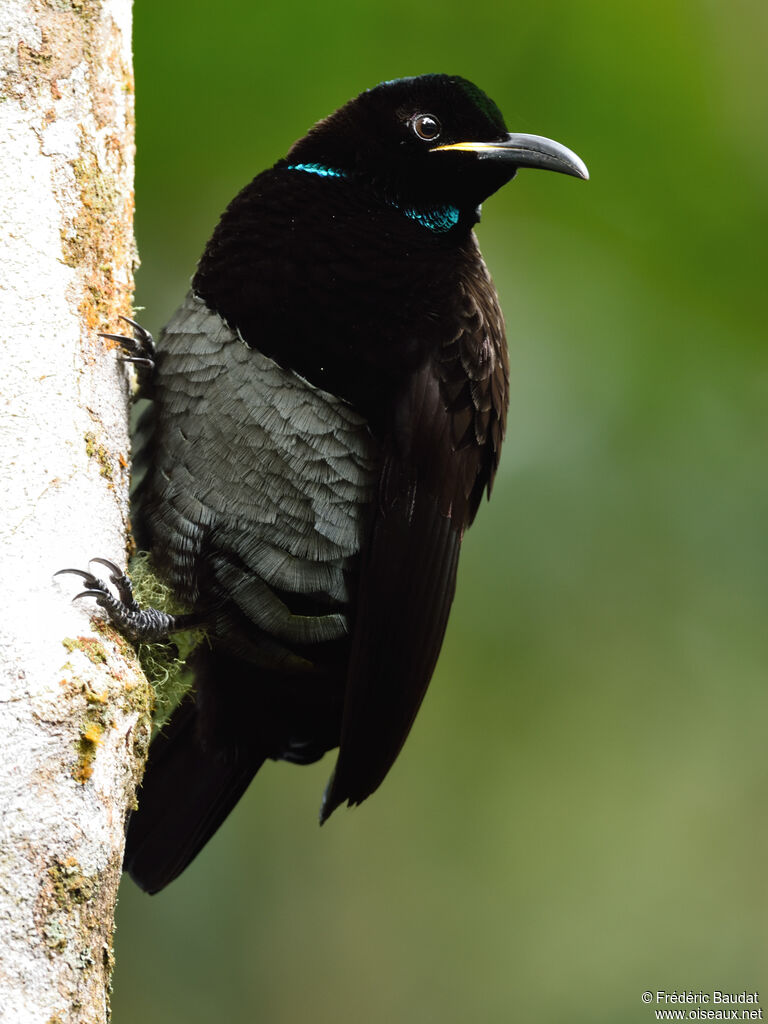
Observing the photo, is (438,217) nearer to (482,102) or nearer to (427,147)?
(427,147)

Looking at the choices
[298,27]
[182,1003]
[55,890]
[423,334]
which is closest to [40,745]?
[55,890]

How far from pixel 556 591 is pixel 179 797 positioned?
1.94 metres

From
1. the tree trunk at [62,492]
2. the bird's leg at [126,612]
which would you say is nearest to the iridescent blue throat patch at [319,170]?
the tree trunk at [62,492]

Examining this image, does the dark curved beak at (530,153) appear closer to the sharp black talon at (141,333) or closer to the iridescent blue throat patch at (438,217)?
the iridescent blue throat patch at (438,217)

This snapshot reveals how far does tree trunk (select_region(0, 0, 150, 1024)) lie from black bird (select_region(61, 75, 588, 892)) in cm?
40

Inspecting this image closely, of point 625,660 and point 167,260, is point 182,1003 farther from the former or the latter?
point 167,260

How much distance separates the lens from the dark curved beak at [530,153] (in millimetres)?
3111

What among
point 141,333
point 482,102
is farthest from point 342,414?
point 482,102

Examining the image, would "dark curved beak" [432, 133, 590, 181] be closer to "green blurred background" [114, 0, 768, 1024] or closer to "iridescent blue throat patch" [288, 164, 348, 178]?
"iridescent blue throat patch" [288, 164, 348, 178]

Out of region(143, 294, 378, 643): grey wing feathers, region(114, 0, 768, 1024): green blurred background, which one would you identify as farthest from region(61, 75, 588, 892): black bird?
region(114, 0, 768, 1024): green blurred background

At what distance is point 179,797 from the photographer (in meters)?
3.28

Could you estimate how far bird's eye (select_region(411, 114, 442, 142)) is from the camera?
3195 mm

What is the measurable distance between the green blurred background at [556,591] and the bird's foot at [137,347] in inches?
39.7

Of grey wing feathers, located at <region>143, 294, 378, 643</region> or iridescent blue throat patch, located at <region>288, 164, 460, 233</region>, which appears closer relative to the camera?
grey wing feathers, located at <region>143, 294, 378, 643</region>
